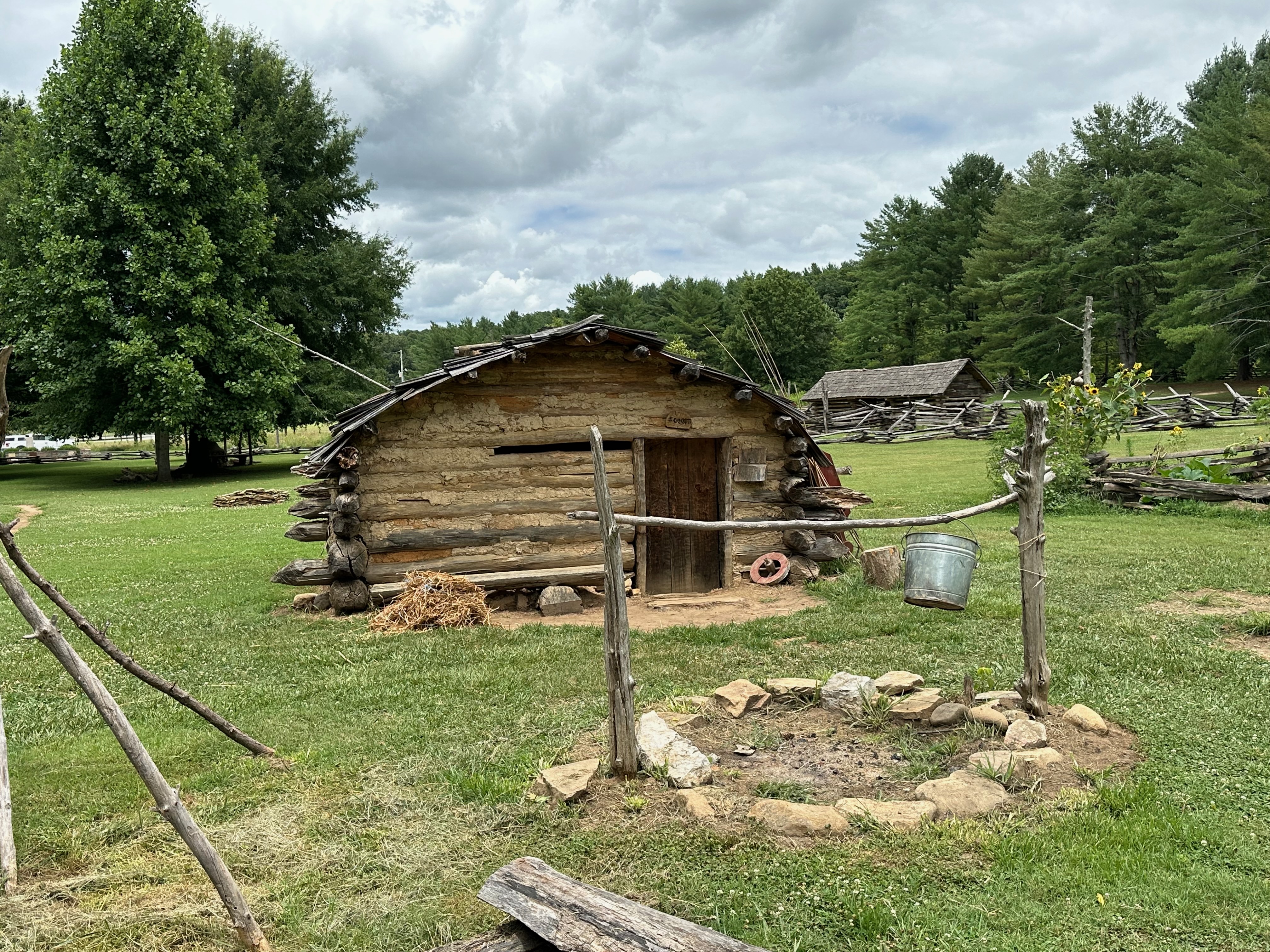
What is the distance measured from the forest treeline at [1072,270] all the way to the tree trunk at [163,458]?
1961 centimetres

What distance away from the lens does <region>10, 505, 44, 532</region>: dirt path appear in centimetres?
1941

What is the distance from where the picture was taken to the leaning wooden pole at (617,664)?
529 cm

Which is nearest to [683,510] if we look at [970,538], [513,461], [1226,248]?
[513,461]

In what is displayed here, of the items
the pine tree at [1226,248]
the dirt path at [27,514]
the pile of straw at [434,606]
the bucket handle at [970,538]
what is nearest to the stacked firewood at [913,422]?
the pine tree at [1226,248]

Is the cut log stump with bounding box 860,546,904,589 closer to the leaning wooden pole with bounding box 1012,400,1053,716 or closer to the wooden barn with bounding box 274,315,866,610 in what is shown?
the wooden barn with bounding box 274,315,866,610

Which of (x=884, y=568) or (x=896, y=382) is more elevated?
(x=896, y=382)

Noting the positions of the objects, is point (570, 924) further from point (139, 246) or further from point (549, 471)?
point (139, 246)

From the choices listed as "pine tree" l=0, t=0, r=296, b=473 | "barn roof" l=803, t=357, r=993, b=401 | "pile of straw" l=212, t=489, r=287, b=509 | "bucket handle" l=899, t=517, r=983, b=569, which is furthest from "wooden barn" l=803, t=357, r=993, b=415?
"pine tree" l=0, t=0, r=296, b=473

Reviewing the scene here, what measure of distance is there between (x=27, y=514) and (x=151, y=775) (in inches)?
886

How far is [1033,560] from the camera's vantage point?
19.6ft

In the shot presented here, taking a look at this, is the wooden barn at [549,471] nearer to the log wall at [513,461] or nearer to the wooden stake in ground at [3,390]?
the log wall at [513,461]

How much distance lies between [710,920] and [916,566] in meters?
3.48

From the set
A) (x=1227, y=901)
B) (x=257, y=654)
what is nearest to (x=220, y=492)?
(x=257, y=654)

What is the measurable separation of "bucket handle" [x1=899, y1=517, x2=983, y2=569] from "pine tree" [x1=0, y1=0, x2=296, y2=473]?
20.7 metres
